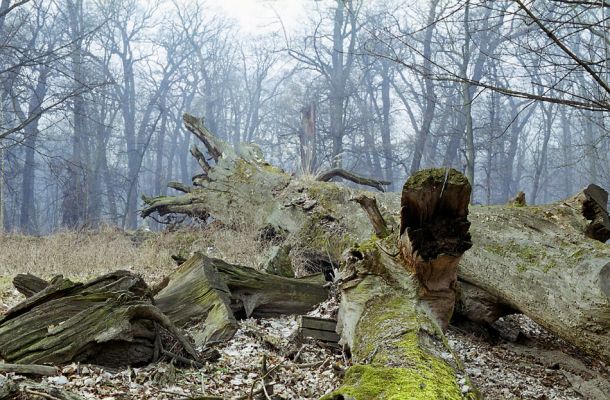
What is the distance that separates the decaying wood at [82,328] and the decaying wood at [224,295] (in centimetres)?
67

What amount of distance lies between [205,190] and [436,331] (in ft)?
27.1

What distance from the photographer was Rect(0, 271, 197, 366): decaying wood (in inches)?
133

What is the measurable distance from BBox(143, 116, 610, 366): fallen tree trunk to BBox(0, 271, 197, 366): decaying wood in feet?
7.11

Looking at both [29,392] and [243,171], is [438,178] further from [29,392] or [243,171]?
[243,171]

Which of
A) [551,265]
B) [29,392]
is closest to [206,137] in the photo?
[551,265]

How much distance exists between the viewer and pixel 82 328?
355cm

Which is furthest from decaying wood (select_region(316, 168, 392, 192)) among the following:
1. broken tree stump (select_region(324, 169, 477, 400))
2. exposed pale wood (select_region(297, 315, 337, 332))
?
broken tree stump (select_region(324, 169, 477, 400))

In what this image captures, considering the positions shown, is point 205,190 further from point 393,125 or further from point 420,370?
point 393,125

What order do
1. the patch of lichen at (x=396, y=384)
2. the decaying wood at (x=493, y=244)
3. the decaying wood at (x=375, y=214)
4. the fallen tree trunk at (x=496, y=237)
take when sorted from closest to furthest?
1. the patch of lichen at (x=396, y=384)
2. the decaying wood at (x=493, y=244)
3. the fallen tree trunk at (x=496, y=237)
4. the decaying wood at (x=375, y=214)

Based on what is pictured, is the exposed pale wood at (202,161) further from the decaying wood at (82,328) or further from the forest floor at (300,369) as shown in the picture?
the decaying wood at (82,328)

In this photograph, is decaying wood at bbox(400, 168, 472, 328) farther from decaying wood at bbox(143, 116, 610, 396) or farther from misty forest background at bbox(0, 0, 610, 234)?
misty forest background at bbox(0, 0, 610, 234)

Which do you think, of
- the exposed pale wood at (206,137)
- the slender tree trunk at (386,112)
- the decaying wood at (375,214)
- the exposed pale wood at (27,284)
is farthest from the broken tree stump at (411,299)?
the slender tree trunk at (386,112)

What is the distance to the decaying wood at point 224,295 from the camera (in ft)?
15.1

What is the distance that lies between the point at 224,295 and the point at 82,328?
5.05 feet
